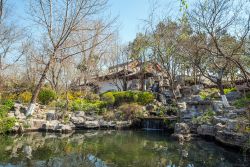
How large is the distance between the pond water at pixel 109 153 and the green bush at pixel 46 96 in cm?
762

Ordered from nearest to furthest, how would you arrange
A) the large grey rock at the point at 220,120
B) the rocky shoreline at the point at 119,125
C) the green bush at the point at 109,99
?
the rocky shoreline at the point at 119,125 → the large grey rock at the point at 220,120 → the green bush at the point at 109,99

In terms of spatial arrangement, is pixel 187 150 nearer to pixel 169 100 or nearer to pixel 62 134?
pixel 62 134

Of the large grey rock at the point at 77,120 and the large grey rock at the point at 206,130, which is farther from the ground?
the large grey rock at the point at 77,120

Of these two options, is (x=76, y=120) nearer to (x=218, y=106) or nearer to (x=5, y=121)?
(x=5, y=121)

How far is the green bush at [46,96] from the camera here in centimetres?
2166

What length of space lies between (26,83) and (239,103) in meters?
18.0

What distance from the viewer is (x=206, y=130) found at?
13.7m

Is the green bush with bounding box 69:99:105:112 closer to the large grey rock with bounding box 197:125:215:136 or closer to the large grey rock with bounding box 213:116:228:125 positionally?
the large grey rock with bounding box 197:125:215:136

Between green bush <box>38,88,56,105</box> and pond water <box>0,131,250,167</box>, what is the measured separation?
7617 millimetres

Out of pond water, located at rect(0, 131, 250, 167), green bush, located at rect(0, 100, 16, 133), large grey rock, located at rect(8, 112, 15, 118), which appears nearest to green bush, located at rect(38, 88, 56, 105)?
large grey rock, located at rect(8, 112, 15, 118)

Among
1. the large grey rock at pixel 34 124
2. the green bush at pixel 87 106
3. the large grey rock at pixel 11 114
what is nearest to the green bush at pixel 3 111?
the large grey rock at pixel 11 114

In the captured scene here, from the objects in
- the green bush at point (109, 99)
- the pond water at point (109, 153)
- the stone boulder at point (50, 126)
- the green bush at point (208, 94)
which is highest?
the green bush at point (208, 94)

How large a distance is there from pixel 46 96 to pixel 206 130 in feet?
43.8

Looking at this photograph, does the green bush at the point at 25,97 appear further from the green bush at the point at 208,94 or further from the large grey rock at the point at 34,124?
the green bush at the point at 208,94
